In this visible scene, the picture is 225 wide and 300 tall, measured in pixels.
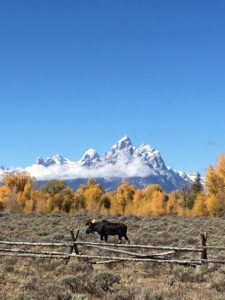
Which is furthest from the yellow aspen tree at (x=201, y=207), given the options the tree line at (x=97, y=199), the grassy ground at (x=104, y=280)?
the grassy ground at (x=104, y=280)

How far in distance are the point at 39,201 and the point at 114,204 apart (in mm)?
21928

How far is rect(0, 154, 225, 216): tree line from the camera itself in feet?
216

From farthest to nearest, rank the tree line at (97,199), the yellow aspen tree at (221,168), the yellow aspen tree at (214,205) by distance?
1. the tree line at (97,199)
2. the yellow aspen tree at (221,168)
3. the yellow aspen tree at (214,205)

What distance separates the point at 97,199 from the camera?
97812 millimetres

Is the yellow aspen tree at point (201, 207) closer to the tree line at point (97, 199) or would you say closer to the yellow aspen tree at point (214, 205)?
the tree line at point (97, 199)

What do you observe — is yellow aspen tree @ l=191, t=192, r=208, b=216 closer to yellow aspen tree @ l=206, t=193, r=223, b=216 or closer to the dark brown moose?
yellow aspen tree @ l=206, t=193, r=223, b=216

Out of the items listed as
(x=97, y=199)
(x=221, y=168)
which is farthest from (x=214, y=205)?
(x=97, y=199)

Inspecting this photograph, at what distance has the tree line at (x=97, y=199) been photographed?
65.8m

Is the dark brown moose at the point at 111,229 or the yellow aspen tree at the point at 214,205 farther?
the yellow aspen tree at the point at 214,205

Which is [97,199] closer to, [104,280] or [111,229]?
[111,229]

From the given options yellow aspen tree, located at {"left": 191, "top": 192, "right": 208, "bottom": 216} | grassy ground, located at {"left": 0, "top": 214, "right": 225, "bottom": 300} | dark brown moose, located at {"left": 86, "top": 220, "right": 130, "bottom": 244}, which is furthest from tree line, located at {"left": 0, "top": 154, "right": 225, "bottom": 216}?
grassy ground, located at {"left": 0, "top": 214, "right": 225, "bottom": 300}

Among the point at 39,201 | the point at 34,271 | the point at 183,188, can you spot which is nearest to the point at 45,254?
the point at 34,271

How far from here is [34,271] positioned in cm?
1445

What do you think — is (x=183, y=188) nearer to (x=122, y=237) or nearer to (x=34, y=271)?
(x=122, y=237)
